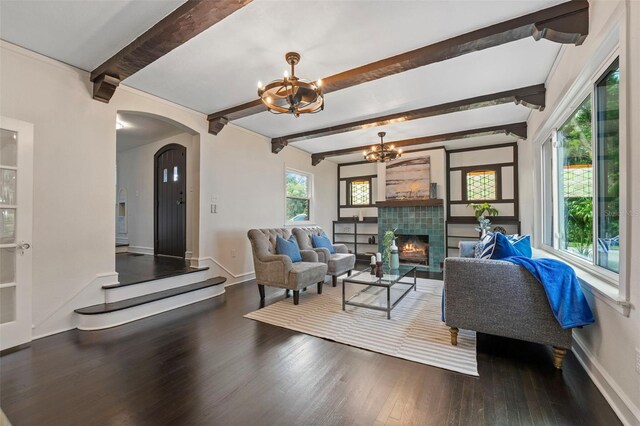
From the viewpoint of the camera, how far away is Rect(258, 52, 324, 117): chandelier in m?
2.56

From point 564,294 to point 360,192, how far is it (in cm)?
627

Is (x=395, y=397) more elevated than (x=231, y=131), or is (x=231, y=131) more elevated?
(x=231, y=131)

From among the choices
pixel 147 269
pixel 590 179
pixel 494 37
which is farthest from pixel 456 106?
pixel 147 269

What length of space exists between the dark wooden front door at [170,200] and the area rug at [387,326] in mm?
2918

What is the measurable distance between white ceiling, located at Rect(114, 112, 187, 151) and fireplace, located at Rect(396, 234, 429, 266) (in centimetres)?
543

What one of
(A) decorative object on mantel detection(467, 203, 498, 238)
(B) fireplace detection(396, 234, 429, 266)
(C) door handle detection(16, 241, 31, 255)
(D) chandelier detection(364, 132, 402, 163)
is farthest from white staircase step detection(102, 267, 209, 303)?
(A) decorative object on mantel detection(467, 203, 498, 238)

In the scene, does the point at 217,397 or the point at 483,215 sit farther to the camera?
the point at 483,215

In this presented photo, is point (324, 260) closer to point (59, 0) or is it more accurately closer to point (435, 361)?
point (435, 361)

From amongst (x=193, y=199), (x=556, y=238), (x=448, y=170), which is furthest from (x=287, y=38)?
(x=448, y=170)

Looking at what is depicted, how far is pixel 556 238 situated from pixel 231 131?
5.12 metres

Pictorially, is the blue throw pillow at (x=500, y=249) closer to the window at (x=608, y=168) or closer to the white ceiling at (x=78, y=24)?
the window at (x=608, y=168)

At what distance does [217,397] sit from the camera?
1.78 meters

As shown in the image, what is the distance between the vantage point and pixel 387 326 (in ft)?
9.52

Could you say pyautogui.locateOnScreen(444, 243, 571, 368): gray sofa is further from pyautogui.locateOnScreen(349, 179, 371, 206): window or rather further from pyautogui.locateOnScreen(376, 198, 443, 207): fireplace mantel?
pyautogui.locateOnScreen(349, 179, 371, 206): window
